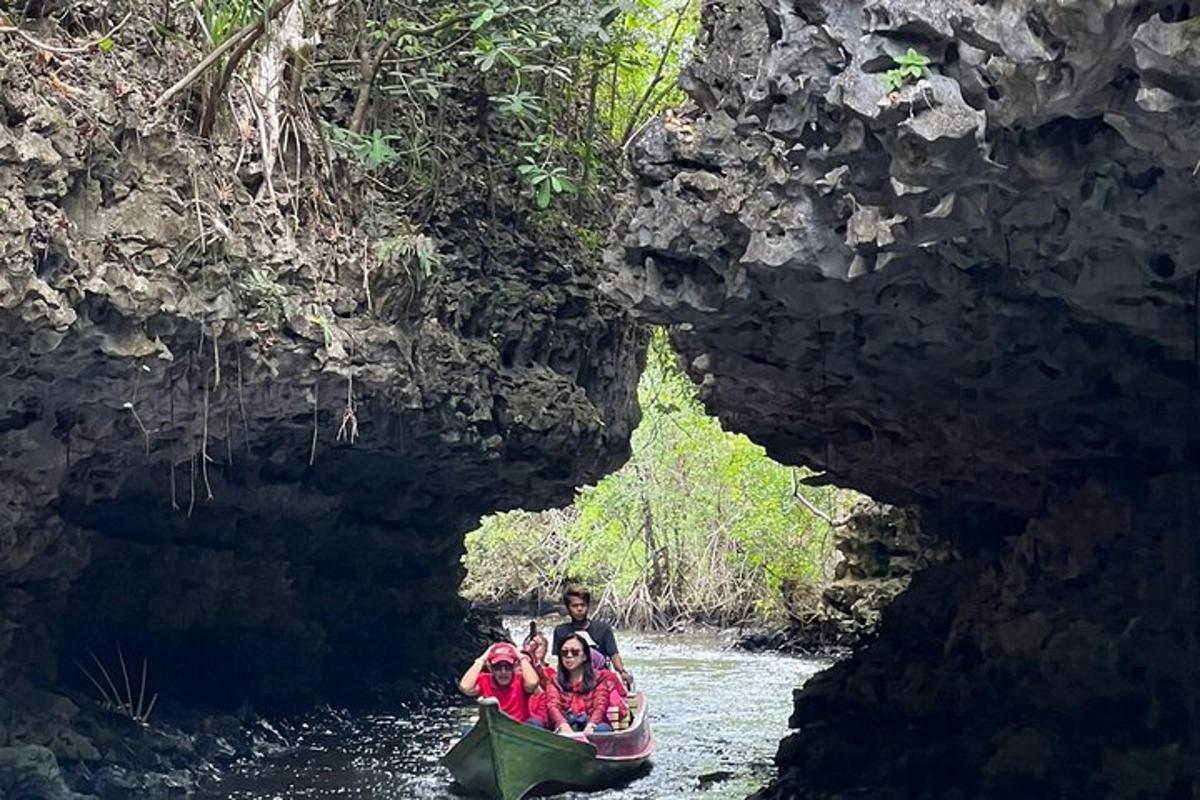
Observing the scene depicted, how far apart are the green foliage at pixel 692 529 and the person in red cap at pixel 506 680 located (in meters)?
15.0

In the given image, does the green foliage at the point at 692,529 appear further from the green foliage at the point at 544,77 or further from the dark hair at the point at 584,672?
the dark hair at the point at 584,672

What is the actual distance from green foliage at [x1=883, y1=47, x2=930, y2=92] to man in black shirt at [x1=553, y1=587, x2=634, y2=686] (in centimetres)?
626

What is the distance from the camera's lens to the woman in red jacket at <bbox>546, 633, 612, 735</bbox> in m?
11.1

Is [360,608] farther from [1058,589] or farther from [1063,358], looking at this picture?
[1063,358]

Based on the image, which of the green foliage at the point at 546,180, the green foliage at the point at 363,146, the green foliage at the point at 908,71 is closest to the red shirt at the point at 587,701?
the green foliage at the point at 546,180

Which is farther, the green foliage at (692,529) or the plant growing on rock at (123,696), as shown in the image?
the green foliage at (692,529)

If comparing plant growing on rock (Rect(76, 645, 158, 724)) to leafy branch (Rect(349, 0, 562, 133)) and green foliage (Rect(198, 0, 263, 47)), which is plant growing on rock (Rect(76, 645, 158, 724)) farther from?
green foliage (Rect(198, 0, 263, 47))

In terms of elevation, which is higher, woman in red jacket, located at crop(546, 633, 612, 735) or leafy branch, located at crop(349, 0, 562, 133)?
leafy branch, located at crop(349, 0, 562, 133)

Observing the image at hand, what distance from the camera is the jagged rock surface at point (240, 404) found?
26.8 ft

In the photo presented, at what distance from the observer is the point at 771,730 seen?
14914mm

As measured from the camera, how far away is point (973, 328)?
7910 mm

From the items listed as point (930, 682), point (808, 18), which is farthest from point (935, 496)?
point (808, 18)

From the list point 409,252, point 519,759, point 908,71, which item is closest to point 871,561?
point 519,759

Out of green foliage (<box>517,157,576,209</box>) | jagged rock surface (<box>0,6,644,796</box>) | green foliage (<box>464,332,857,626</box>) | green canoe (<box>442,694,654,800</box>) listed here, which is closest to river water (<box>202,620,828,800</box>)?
green canoe (<box>442,694,654,800</box>)
